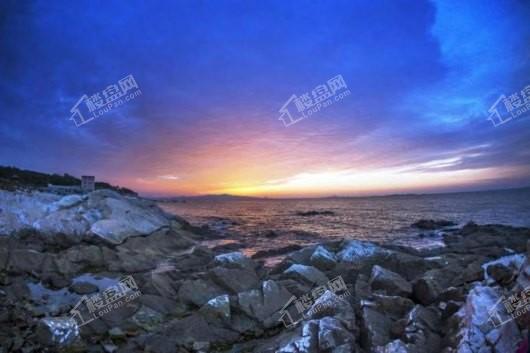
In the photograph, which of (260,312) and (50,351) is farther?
(260,312)

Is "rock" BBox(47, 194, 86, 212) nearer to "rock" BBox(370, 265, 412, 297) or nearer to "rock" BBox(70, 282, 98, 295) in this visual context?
"rock" BBox(70, 282, 98, 295)

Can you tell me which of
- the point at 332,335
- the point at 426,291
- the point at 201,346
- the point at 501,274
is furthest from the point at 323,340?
the point at 501,274

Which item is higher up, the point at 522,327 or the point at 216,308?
the point at 522,327

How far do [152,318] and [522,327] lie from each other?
9.91m

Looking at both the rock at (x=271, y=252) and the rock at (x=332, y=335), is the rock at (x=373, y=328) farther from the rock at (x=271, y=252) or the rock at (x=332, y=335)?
the rock at (x=271, y=252)

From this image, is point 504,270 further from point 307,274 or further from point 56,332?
point 56,332

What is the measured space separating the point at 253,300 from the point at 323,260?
19.4 ft

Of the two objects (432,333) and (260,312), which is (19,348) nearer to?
(260,312)

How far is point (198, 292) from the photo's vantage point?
10.8 m

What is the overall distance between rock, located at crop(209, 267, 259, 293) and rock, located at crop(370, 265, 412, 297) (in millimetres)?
4975

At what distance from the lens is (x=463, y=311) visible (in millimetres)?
5863

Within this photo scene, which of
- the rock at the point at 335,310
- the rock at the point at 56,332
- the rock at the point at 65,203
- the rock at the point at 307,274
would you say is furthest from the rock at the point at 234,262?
the rock at the point at 65,203

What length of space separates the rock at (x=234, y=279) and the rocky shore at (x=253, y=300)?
45mm

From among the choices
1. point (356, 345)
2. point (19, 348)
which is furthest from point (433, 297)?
point (19, 348)
